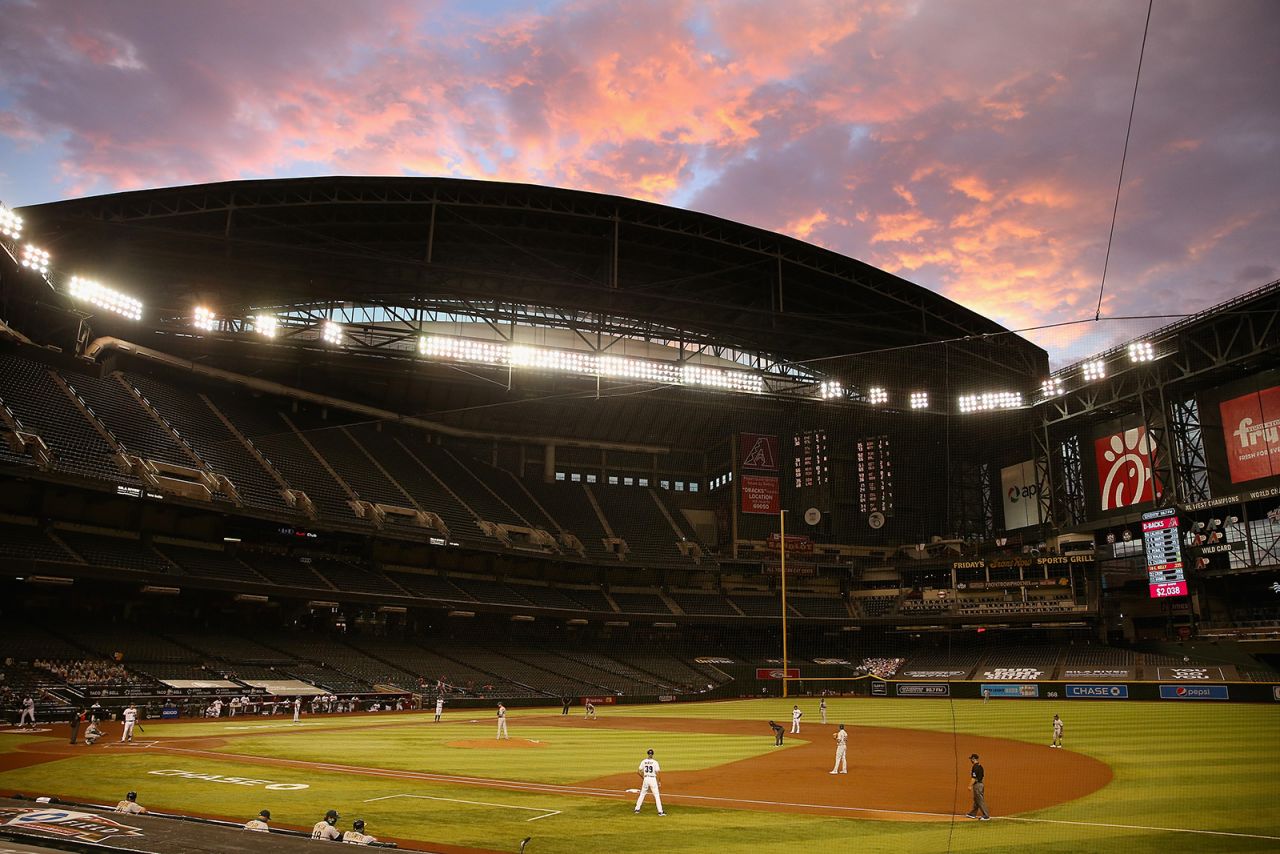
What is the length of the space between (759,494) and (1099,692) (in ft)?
84.7

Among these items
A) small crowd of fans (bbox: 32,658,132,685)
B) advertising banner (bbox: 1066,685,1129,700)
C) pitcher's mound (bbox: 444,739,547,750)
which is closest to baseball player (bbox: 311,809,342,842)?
pitcher's mound (bbox: 444,739,547,750)

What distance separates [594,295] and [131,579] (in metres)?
27.5

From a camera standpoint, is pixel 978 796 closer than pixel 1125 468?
Yes

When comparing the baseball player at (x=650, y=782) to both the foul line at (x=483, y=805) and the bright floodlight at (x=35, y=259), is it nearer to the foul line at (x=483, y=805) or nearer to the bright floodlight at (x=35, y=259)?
the foul line at (x=483, y=805)

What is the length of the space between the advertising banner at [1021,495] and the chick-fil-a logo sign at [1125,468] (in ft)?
A: 17.1

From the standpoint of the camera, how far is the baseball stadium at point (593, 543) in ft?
62.2

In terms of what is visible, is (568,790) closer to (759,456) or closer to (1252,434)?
(1252,434)

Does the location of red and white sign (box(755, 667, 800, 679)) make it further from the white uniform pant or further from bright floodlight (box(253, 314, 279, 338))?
the white uniform pant

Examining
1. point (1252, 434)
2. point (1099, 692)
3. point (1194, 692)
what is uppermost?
point (1252, 434)

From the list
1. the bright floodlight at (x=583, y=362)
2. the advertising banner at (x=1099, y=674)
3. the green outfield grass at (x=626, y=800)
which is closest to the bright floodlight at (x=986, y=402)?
the green outfield grass at (x=626, y=800)

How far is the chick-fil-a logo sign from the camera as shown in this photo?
47625mm

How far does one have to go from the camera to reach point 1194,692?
40.7m

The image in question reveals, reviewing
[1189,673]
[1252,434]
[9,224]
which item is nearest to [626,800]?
[9,224]

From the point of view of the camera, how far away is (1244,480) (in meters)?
41.9
